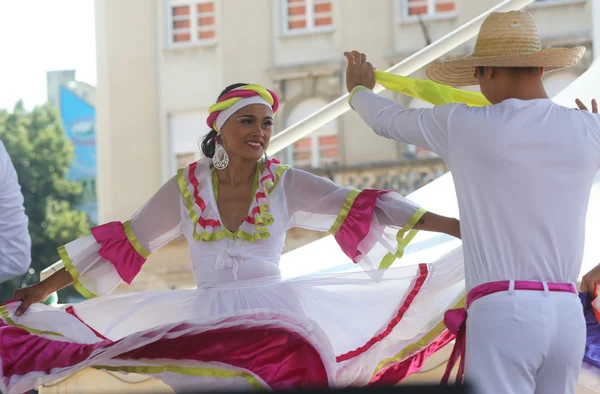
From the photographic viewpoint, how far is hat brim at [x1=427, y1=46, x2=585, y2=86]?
116 inches

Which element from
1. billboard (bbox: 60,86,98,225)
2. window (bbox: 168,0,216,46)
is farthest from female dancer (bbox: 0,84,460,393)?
billboard (bbox: 60,86,98,225)

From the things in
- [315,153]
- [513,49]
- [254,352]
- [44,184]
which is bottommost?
[44,184]

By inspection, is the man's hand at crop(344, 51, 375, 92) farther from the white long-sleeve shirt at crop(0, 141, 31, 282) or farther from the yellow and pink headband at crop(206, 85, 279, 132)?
the white long-sleeve shirt at crop(0, 141, 31, 282)

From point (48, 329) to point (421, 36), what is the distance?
19.1 m

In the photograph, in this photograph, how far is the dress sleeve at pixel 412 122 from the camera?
301 cm

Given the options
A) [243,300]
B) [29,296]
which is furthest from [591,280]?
[29,296]

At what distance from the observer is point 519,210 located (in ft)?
9.40

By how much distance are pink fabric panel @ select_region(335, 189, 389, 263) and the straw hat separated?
2.35ft

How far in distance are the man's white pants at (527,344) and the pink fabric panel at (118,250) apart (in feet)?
4.89

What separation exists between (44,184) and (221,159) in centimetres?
2650

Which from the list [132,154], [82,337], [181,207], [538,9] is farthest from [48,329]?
[132,154]

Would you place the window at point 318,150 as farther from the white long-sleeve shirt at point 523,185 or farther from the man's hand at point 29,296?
the white long-sleeve shirt at point 523,185

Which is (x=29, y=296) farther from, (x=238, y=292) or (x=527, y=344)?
(x=527, y=344)

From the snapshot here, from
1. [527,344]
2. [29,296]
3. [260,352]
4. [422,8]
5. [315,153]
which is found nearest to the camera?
[527,344]
